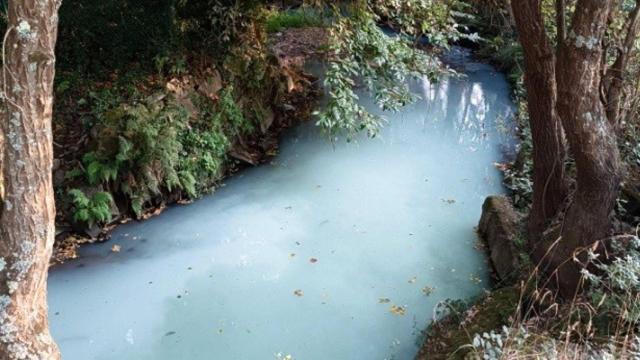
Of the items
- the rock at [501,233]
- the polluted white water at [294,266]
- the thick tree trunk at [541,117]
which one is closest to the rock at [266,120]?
the polluted white water at [294,266]

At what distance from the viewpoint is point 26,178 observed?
7.13 feet

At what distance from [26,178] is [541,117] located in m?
3.39

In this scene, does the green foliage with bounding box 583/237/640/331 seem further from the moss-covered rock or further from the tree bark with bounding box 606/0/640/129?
the tree bark with bounding box 606/0/640/129

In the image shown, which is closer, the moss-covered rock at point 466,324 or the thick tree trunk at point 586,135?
the thick tree trunk at point 586,135

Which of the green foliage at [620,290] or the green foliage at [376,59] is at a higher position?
the green foliage at [376,59]

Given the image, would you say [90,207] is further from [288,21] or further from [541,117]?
[288,21]

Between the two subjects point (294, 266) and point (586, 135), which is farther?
point (294, 266)

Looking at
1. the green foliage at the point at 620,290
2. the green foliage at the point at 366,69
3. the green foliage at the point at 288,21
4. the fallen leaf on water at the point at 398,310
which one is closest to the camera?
the green foliage at the point at 620,290

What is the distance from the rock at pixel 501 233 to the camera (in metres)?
4.49

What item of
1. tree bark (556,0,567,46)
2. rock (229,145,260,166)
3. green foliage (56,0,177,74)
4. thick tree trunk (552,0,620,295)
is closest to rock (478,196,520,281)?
thick tree trunk (552,0,620,295)

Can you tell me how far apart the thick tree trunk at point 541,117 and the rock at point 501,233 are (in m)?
0.32

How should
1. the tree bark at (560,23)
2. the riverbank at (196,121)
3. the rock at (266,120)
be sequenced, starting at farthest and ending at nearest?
1. the rock at (266,120)
2. the riverbank at (196,121)
3. the tree bark at (560,23)

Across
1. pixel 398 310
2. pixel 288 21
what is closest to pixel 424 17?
pixel 398 310

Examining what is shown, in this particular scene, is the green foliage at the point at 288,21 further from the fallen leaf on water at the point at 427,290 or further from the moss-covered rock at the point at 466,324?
the moss-covered rock at the point at 466,324
